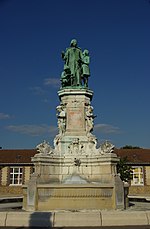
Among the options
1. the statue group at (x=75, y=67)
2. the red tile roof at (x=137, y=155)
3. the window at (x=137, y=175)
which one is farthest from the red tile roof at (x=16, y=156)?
the statue group at (x=75, y=67)

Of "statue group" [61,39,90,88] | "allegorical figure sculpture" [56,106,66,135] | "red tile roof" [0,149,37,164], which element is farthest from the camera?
"red tile roof" [0,149,37,164]

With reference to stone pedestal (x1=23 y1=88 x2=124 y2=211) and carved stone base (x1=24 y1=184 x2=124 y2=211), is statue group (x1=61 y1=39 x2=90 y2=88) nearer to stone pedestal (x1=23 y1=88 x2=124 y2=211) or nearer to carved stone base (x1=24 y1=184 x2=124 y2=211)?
stone pedestal (x1=23 y1=88 x2=124 y2=211)

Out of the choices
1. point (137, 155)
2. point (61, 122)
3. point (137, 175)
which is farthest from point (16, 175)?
point (61, 122)

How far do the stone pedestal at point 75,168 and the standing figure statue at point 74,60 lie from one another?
1.17 meters

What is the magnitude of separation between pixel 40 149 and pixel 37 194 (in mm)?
3559

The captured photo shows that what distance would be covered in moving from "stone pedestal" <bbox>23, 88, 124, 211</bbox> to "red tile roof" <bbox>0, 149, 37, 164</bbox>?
24.2 metres

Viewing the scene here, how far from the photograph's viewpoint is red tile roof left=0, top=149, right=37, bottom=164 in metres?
40.7

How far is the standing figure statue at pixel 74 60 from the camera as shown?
63.0ft

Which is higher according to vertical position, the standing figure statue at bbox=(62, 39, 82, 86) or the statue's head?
the statue's head

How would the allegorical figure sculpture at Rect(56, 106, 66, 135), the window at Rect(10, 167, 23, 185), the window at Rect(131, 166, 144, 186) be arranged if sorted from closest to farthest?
1. the allegorical figure sculpture at Rect(56, 106, 66, 135)
2. the window at Rect(10, 167, 23, 185)
3. the window at Rect(131, 166, 144, 186)

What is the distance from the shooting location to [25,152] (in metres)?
44.5

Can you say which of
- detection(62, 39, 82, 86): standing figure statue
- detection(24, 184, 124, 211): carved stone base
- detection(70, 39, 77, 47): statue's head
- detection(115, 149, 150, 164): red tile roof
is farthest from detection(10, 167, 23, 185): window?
detection(24, 184, 124, 211): carved stone base

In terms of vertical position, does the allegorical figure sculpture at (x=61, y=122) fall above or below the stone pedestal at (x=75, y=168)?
above

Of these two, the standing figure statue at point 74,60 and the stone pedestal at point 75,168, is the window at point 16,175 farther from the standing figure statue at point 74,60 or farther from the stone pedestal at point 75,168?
the standing figure statue at point 74,60
